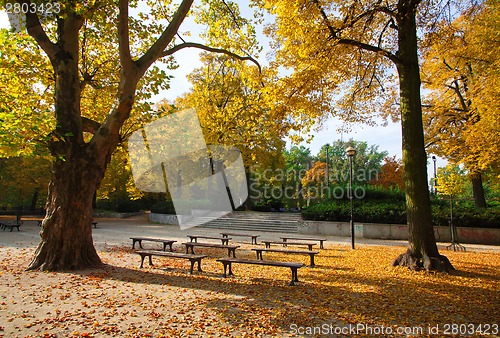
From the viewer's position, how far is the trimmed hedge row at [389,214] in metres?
17.1

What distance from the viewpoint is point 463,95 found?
69.6ft

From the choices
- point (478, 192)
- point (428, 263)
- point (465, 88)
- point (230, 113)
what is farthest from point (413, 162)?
point (230, 113)

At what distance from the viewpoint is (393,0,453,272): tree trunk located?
346 inches

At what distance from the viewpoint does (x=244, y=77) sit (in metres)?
11.7

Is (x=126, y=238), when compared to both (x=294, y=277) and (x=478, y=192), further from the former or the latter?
(x=478, y=192)

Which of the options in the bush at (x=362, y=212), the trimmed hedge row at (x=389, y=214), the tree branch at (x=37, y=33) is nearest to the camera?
the tree branch at (x=37, y=33)

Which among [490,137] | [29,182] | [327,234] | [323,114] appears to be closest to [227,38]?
[323,114]

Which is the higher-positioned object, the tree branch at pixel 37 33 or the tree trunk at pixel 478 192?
the tree branch at pixel 37 33

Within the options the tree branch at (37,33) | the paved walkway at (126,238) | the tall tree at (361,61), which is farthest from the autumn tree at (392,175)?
the tree branch at (37,33)

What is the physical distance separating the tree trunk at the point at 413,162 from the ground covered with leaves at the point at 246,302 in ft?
1.62

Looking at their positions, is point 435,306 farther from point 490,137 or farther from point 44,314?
point 490,137

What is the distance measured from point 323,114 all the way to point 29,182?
23617 mm

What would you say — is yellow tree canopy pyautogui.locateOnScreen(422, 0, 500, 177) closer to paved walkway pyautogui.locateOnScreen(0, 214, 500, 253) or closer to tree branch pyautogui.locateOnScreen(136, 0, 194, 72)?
paved walkway pyautogui.locateOnScreen(0, 214, 500, 253)

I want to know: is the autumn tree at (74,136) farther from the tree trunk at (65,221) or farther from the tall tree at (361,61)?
the tall tree at (361,61)
